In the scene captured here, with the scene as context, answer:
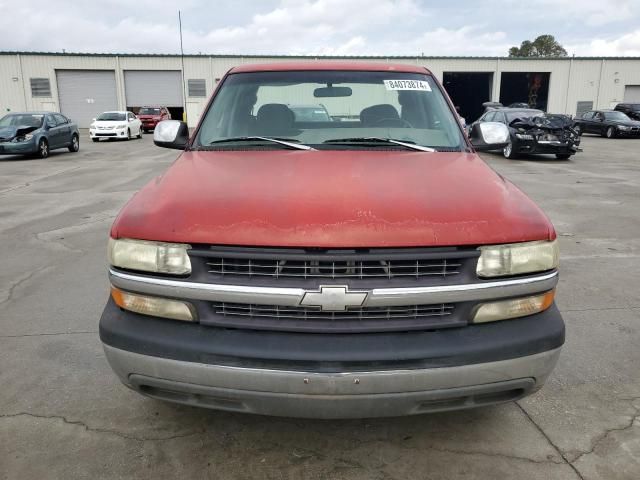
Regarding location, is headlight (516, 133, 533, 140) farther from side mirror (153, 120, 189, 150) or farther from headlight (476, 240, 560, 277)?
headlight (476, 240, 560, 277)

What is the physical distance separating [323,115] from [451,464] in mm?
2237

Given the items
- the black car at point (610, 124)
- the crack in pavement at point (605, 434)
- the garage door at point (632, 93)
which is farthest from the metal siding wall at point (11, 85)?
the garage door at point (632, 93)

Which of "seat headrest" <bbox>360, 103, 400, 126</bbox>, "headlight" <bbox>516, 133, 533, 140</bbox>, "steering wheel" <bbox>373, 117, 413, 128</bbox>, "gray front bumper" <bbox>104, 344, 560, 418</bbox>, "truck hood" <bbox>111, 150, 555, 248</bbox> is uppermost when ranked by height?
"seat headrest" <bbox>360, 103, 400, 126</bbox>

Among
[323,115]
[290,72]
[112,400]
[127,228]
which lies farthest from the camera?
[290,72]

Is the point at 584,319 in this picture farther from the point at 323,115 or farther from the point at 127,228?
the point at 127,228

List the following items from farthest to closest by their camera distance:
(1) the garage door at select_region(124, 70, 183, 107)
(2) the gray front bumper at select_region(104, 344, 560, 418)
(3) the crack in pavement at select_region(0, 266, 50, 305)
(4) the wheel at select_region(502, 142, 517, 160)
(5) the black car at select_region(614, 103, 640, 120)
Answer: (1) the garage door at select_region(124, 70, 183, 107)
(5) the black car at select_region(614, 103, 640, 120)
(4) the wheel at select_region(502, 142, 517, 160)
(3) the crack in pavement at select_region(0, 266, 50, 305)
(2) the gray front bumper at select_region(104, 344, 560, 418)

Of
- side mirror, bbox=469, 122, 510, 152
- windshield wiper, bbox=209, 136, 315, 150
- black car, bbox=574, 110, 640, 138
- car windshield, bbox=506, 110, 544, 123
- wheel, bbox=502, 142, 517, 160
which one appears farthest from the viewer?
black car, bbox=574, 110, 640, 138

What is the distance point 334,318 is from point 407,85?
220 cm

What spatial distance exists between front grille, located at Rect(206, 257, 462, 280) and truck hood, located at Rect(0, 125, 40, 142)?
678 inches

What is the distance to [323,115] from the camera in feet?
11.4

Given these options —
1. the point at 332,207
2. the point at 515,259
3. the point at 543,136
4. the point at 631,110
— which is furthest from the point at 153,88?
the point at 515,259

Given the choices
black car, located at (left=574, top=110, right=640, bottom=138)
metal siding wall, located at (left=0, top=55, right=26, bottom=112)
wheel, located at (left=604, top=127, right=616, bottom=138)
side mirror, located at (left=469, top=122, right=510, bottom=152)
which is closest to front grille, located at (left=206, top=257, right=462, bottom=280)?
side mirror, located at (left=469, top=122, right=510, bottom=152)

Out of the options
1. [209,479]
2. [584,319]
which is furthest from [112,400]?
[584,319]

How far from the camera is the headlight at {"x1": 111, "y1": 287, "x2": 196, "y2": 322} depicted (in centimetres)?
217
